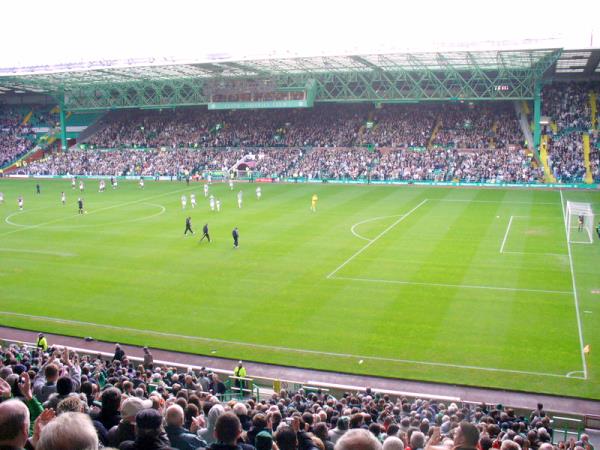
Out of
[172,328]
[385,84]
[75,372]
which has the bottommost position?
[172,328]

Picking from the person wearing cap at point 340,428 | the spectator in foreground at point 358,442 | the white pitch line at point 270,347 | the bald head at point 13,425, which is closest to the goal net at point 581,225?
the white pitch line at point 270,347

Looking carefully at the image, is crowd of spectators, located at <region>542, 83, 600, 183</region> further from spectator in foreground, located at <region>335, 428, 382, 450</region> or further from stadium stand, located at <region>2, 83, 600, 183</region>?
spectator in foreground, located at <region>335, 428, 382, 450</region>

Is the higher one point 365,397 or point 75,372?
point 75,372

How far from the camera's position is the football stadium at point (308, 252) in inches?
431

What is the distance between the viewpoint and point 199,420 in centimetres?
870

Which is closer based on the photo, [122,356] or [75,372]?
[75,372]

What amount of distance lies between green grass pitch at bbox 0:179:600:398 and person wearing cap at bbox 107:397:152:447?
12626 millimetres

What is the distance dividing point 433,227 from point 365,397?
24.4m

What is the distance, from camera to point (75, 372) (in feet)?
40.4

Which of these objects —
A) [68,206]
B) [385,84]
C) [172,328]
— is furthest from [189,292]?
[385,84]

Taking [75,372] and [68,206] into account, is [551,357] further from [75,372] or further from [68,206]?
[68,206]

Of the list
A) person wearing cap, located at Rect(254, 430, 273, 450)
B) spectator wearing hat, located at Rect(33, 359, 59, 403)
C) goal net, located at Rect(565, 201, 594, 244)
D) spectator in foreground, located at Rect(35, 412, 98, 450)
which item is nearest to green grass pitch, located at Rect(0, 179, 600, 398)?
goal net, located at Rect(565, 201, 594, 244)

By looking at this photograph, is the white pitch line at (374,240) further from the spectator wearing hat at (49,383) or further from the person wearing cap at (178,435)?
the person wearing cap at (178,435)

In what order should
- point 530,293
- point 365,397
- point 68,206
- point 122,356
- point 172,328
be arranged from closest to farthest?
1. point 365,397
2. point 122,356
3. point 172,328
4. point 530,293
5. point 68,206
